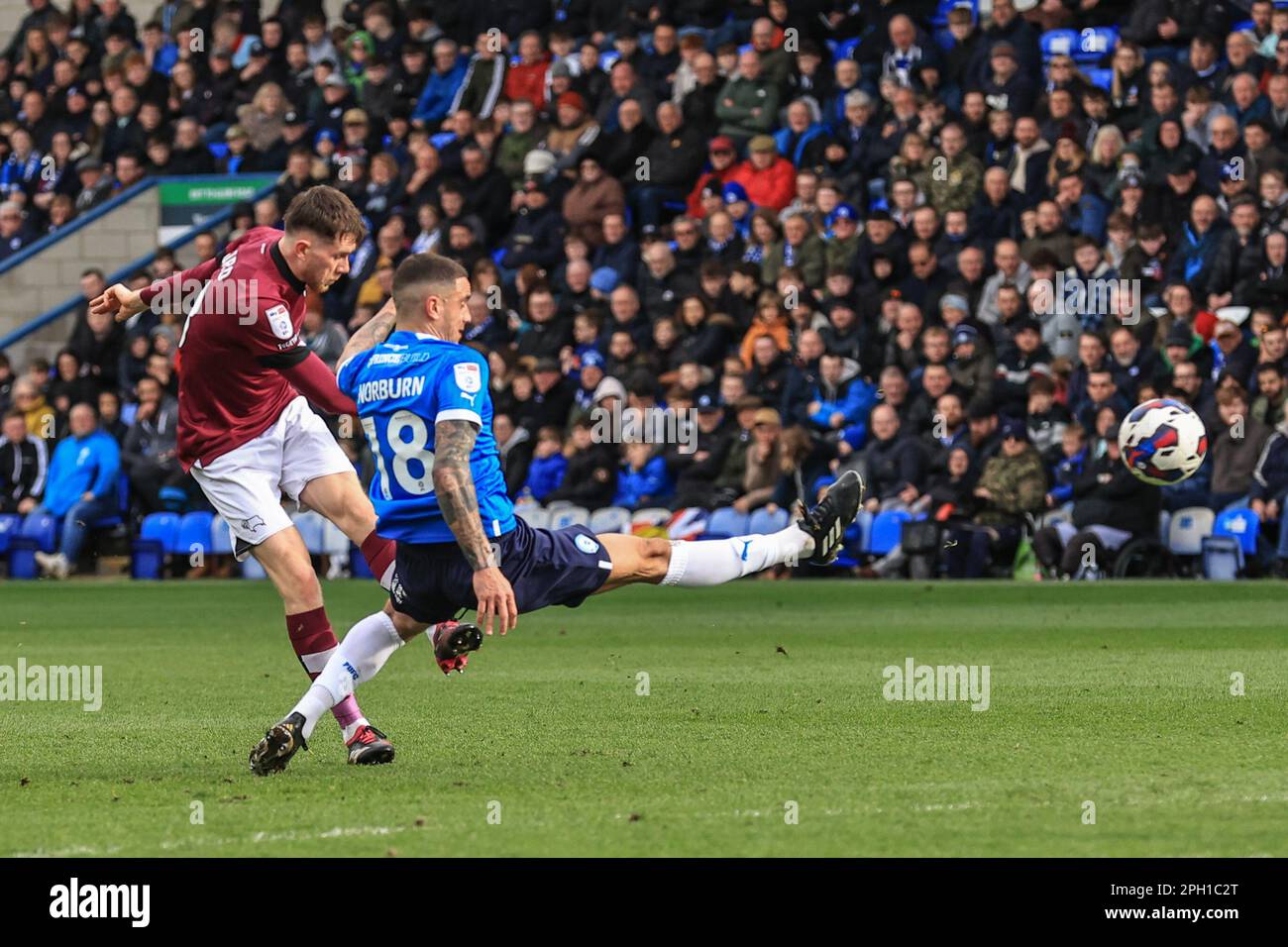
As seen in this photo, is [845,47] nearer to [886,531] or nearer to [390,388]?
[886,531]

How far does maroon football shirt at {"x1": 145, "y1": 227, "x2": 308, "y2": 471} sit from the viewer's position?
8.95 meters

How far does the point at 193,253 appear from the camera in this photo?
27.6m

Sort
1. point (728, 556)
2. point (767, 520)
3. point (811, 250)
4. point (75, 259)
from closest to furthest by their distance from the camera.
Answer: point (728, 556)
point (767, 520)
point (811, 250)
point (75, 259)

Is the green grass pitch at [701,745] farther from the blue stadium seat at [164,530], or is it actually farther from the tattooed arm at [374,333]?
the blue stadium seat at [164,530]

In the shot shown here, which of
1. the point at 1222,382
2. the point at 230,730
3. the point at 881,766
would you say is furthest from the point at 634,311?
the point at 881,766

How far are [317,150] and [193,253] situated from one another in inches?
84.4

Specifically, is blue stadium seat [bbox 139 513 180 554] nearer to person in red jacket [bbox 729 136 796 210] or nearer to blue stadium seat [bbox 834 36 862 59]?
person in red jacket [bbox 729 136 796 210]

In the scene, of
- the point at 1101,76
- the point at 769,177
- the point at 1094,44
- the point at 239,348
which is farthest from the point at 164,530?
the point at 239,348

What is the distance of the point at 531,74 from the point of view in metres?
26.2

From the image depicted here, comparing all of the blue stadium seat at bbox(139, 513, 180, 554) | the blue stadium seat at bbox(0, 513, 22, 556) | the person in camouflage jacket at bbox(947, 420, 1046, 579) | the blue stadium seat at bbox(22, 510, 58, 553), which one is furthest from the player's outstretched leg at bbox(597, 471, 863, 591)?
the blue stadium seat at bbox(0, 513, 22, 556)

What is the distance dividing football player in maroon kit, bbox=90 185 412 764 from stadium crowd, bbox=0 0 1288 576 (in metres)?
10.9

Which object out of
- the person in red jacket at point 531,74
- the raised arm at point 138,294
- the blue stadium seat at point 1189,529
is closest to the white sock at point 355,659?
the raised arm at point 138,294

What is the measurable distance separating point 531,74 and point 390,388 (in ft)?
62.5

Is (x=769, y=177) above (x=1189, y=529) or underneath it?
above
